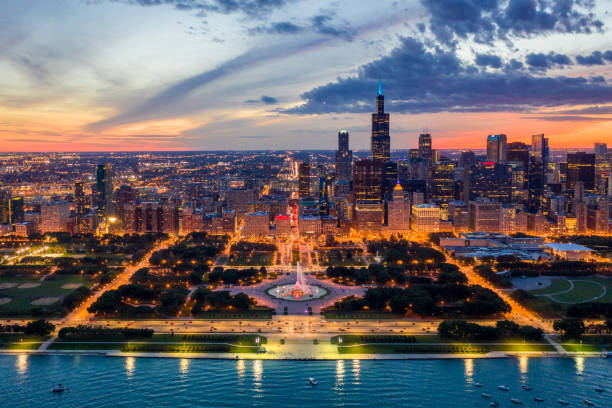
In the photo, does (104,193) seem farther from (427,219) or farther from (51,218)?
(427,219)

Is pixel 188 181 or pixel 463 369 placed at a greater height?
pixel 188 181

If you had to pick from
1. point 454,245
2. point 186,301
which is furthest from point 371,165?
point 186,301

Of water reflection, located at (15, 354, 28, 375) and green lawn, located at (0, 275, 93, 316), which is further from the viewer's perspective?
green lawn, located at (0, 275, 93, 316)

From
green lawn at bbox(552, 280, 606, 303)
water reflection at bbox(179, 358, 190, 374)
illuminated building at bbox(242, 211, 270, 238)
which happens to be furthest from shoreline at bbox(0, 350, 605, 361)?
illuminated building at bbox(242, 211, 270, 238)

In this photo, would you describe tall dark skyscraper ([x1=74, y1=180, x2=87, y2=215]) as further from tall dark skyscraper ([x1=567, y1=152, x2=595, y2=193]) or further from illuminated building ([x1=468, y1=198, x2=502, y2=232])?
tall dark skyscraper ([x1=567, y1=152, x2=595, y2=193])

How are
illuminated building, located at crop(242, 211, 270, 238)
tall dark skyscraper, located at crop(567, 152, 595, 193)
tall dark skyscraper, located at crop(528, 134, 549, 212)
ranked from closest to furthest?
illuminated building, located at crop(242, 211, 270, 238)
tall dark skyscraper, located at crop(528, 134, 549, 212)
tall dark skyscraper, located at crop(567, 152, 595, 193)

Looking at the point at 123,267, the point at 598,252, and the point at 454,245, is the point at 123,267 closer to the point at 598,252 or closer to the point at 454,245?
the point at 454,245

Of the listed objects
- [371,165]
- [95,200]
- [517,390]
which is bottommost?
[517,390]
